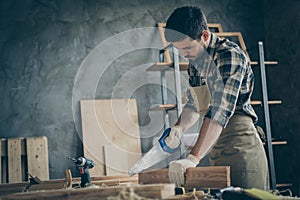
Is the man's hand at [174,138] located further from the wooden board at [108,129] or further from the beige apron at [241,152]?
the wooden board at [108,129]

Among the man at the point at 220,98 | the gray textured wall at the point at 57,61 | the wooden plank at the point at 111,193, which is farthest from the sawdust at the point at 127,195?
the gray textured wall at the point at 57,61

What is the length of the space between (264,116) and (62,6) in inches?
93.6

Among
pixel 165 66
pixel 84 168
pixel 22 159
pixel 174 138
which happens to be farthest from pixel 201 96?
pixel 22 159

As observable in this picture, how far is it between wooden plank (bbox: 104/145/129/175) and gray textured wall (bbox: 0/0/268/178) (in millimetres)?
286

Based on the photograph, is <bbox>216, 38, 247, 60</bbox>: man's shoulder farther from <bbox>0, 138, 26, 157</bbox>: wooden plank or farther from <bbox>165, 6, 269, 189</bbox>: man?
<bbox>0, 138, 26, 157</bbox>: wooden plank

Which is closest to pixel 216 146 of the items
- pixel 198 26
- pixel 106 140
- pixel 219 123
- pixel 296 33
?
pixel 219 123

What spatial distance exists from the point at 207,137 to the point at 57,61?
2852mm

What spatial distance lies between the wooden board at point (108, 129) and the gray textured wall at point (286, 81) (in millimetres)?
1617

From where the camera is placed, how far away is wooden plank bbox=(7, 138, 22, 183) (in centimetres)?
456

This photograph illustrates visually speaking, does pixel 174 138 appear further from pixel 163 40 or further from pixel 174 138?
pixel 163 40

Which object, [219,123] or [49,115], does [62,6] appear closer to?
[49,115]

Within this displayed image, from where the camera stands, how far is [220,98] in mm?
2496

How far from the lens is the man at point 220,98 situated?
98.6 inches

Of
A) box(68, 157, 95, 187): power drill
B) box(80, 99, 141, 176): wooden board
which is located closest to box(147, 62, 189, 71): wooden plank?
box(80, 99, 141, 176): wooden board
